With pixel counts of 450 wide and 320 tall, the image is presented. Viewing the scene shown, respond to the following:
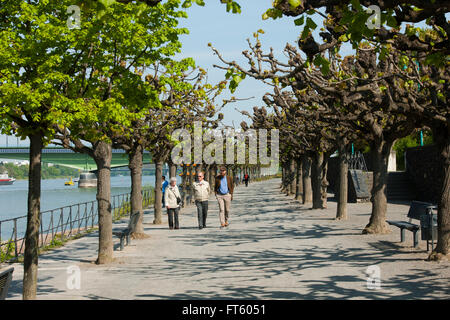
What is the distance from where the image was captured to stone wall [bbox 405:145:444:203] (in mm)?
30703

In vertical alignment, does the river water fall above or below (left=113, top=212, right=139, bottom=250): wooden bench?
below

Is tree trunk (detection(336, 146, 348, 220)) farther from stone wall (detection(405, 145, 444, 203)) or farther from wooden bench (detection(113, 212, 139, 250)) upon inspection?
stone wall (detection(405, 145, 444, 203))

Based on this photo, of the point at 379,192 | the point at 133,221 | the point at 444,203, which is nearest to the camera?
the point at 444,203

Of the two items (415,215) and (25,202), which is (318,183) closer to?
(415,215)

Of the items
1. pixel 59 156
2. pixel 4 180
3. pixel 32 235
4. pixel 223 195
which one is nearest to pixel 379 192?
pixel 223 195

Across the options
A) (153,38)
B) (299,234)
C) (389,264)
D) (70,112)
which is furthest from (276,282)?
(299,234)

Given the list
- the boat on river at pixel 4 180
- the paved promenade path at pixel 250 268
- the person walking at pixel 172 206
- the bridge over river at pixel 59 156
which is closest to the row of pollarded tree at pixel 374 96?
the paved promenade path at pixel 250 268

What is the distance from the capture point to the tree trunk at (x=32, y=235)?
832 centimetres

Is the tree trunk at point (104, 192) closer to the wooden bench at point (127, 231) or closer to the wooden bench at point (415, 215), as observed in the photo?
the wooden bench at point (127, 231)

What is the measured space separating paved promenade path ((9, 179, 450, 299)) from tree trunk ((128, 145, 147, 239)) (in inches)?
27.1

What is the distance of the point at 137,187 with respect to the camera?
17734 mm

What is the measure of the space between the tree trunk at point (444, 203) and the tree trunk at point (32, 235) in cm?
781

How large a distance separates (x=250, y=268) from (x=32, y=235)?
447 centimetres

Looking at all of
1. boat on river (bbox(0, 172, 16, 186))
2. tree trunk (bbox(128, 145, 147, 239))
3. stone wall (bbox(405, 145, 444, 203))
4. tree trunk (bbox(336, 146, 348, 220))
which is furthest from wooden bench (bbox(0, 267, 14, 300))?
boat on river (bbox(0, 172, 16, 186))
